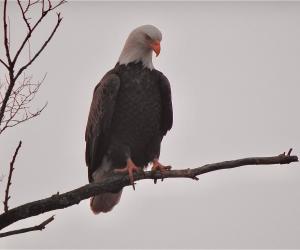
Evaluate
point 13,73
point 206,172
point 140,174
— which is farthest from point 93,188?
point 13,73

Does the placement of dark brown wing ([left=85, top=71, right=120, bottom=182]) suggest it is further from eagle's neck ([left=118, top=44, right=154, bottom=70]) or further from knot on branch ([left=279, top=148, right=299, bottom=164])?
knot on branch ([left=279, top=148, right=299, bottom=164])

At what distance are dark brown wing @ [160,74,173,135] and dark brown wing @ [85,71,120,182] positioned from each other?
47cm

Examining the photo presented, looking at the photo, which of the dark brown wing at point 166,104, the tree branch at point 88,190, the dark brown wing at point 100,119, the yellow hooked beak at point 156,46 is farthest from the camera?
the dark brown wing at point 166,104

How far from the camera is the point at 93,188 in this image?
4191mm

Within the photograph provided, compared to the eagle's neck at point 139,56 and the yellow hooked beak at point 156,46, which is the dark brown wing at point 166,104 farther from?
the yellow hooked beak at point 156,46

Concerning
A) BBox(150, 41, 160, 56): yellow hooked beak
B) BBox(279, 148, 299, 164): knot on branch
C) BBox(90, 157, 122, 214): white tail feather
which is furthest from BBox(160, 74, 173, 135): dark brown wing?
BBox(279, 148, 299, 164): knot on branch

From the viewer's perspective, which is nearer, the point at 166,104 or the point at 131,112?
Answer: the point at 131,112

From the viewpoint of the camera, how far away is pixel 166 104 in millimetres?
5719

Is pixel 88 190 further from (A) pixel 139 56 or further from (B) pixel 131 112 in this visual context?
(A) pixel 139 56

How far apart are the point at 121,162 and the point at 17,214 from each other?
201cm

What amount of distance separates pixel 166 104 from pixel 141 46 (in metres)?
0.64

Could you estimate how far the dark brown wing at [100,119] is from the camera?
550 centimetres

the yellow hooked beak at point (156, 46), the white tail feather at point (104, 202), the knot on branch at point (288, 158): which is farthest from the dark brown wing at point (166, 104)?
the knot on branch at point (288, 158)

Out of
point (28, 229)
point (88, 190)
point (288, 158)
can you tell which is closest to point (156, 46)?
point (88, 190)
